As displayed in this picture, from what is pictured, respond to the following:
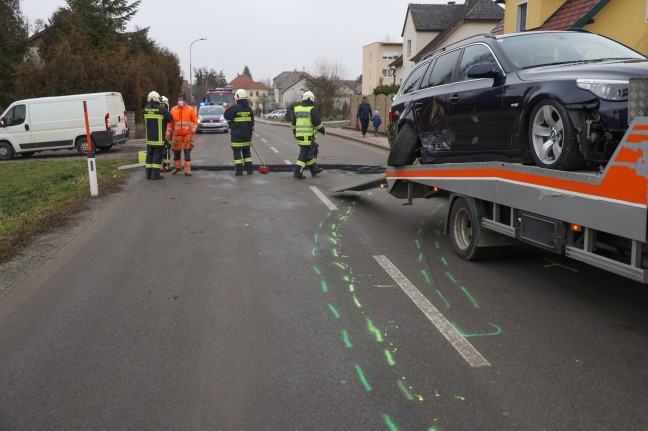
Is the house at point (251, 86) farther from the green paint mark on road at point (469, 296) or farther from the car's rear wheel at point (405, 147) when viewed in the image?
the green paint mark on road at point (469, 296)

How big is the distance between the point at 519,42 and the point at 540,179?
206 cm

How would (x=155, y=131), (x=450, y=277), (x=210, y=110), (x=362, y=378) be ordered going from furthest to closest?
1. (x=210, y=110)
2. (x=155, y=131)
3. (x=450, y=277)
4. (x=362, y=378)

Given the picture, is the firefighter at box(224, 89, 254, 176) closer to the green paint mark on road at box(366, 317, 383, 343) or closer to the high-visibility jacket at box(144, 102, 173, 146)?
the high-visibility jacket at box(144, 102, 173, 146)

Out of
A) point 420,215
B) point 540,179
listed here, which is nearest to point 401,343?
point 540,179

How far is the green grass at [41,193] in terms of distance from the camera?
8859 mm

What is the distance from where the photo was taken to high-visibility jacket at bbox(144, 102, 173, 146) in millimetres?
14000

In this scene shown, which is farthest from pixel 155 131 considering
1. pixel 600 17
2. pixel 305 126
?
pixel 600 17

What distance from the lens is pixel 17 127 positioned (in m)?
21.3

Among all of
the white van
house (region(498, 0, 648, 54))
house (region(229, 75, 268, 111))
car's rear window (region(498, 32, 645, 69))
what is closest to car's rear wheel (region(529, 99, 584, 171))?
car's rear window (region(498, 32, 645, 69))

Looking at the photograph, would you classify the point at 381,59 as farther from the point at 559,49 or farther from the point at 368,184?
the point at 559,49

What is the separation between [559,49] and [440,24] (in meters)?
44.6

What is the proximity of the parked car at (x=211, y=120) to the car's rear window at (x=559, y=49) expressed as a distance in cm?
3084

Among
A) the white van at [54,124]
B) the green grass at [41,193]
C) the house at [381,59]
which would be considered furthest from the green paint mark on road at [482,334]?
the house at [381,59]

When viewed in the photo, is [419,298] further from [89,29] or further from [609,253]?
[89,29]
